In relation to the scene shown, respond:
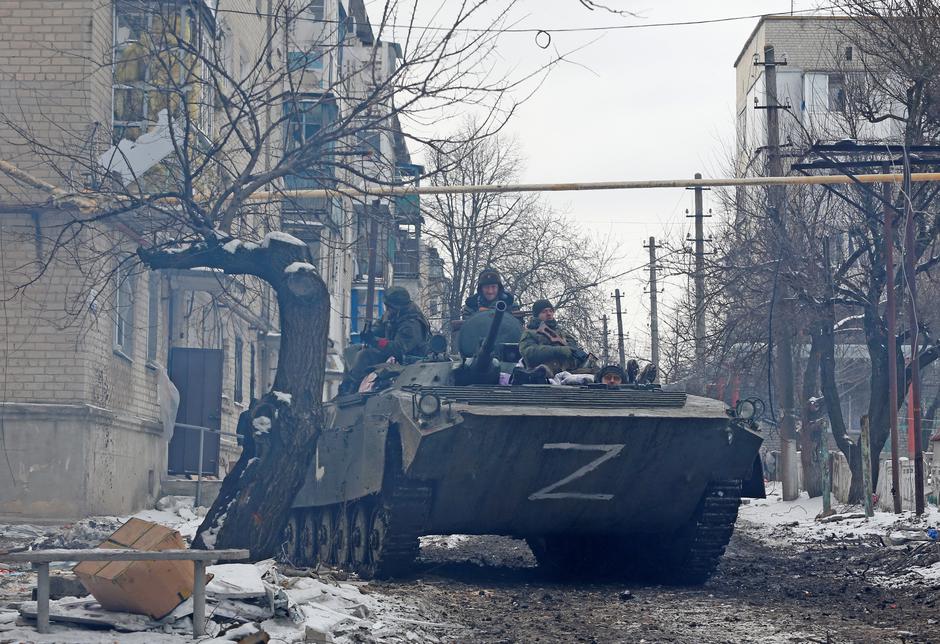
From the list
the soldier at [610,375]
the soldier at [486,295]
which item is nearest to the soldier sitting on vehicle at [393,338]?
the soldier at [486,295]

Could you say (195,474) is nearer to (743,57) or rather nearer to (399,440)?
(399,440)

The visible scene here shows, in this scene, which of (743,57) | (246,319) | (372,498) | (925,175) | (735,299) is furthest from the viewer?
(743,57)

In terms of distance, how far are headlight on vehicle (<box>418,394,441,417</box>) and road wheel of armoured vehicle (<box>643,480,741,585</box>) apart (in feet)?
7.46

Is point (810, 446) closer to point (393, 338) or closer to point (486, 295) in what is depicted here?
point (393, 338)

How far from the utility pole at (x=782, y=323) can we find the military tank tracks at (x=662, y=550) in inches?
453

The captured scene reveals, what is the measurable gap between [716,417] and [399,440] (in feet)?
7.57

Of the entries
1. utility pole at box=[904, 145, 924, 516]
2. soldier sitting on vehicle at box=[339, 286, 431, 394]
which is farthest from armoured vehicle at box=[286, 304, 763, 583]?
utility pole at box=[904, 145, 924, 516]

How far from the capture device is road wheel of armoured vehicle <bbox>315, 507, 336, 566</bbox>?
13.0 meters

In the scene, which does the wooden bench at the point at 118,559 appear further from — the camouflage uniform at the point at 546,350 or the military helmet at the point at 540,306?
the military helmet at the point at 540,306

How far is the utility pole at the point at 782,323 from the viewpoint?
23.8 meters

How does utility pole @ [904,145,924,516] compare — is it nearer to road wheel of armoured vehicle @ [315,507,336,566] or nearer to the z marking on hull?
the z marking on hull

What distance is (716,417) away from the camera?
34.9ft

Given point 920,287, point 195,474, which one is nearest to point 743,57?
point 920,287

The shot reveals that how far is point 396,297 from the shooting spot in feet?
44.3
